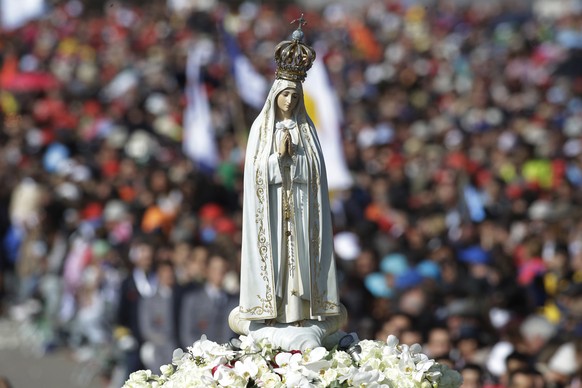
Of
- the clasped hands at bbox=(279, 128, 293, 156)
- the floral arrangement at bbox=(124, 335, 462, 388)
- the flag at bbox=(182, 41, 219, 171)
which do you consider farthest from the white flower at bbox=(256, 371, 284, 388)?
the flag at bbox=(182, 41, 219, 171)

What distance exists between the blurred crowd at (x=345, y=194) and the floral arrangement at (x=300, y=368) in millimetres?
3625

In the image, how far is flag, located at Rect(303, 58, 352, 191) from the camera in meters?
17.6

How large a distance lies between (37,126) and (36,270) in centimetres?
500

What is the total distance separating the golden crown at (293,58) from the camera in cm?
801

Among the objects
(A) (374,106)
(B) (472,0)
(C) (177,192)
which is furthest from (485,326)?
(B) (472,0)

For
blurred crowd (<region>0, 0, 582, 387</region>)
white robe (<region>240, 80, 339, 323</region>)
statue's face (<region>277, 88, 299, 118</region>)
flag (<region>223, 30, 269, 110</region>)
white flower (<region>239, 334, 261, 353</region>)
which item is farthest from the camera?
flag (<region>223, 30, 269, 110</region>)

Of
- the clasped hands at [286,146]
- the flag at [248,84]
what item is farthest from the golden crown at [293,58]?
the flag at [248,84]

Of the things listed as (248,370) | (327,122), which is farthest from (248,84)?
(248,370)

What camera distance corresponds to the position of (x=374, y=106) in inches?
1040

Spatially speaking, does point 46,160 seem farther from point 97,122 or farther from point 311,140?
point 311,140

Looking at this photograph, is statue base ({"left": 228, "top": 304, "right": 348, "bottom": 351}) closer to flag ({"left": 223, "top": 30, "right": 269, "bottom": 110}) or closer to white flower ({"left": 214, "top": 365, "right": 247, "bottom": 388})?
white flower ({"left": 214, "top": 365, "right": 247, "bottom": 388})

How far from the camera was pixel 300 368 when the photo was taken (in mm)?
7617

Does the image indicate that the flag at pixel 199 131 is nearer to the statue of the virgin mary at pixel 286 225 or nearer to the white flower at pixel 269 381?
the statue of the virgin mary at pixel 286 225

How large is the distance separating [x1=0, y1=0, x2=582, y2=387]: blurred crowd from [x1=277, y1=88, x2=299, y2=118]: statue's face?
4.00 metres
